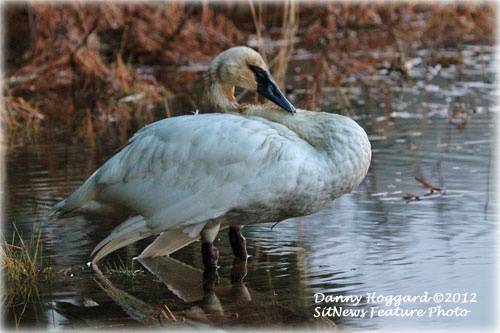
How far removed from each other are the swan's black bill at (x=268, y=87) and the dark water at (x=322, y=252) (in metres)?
0.90

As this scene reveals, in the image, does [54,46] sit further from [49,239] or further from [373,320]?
[373,320]

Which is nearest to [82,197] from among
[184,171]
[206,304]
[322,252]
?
[184,171]

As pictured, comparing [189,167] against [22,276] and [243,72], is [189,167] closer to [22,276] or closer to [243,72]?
[243,72]

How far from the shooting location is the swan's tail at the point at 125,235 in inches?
225

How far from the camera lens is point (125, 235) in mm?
5773

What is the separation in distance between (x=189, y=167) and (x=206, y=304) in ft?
2.64

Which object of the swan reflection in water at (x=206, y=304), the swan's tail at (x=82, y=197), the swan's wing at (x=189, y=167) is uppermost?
the swan's wing at (x=189, y=167)

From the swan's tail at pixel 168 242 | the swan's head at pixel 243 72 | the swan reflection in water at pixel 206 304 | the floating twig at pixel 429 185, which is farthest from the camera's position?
the floating twig at pixel 429 185

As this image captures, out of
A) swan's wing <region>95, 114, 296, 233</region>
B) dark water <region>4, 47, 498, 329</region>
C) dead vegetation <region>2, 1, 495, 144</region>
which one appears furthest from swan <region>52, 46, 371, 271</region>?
dead vegetation <region>2, 1, 495, 144</region>

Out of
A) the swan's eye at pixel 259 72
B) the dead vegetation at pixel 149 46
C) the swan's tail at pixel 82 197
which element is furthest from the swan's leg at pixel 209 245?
the dead vegetation at pixel 149 46

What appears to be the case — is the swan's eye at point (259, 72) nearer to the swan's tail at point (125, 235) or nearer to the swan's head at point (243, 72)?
the swan's head at point (243, 72)

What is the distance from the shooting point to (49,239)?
6508mm

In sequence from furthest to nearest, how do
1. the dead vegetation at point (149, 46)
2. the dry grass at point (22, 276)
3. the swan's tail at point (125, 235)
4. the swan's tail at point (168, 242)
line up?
the dead vegetation at point (149, 46) → the swan's tail at point (168, 242) → the swan's tail at point (125, 235) → the dry grass at point (22, 276)

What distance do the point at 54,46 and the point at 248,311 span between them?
350 inches
